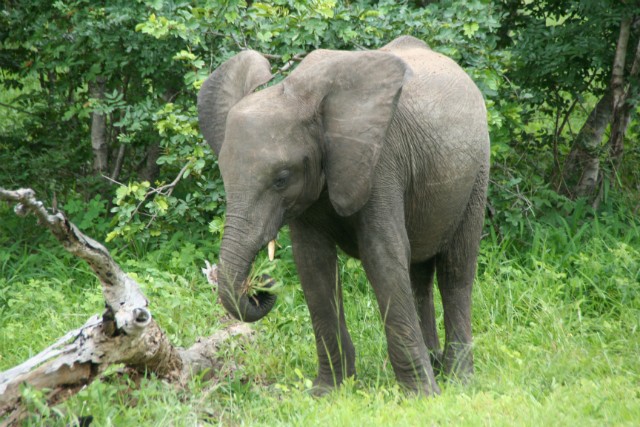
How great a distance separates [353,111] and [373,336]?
1.95m

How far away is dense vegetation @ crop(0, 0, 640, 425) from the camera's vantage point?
5262mm

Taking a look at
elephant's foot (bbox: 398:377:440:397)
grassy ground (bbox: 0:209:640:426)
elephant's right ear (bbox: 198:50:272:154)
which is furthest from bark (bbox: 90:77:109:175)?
elephant's foot (bbox: 398:377:440:397)

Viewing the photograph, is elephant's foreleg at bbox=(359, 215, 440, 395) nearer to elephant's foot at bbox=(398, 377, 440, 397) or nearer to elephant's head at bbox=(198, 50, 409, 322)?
elephant's foot at bbox=(398, 377, 440, 397)

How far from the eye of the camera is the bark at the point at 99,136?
9094 mm

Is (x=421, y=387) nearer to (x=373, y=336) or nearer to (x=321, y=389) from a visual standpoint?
(x=321, y=389)

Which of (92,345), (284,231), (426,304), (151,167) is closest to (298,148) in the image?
(92,345)

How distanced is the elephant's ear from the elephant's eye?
248 mm

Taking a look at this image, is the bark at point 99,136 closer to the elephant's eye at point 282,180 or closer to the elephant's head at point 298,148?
the elephant's head at point 298,148

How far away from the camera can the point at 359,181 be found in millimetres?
4902

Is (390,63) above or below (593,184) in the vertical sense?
above

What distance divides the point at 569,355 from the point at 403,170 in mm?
1590

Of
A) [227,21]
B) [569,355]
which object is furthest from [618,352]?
[227,21]

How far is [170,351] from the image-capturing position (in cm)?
541

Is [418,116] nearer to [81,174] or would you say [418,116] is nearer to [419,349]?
[419,349]
